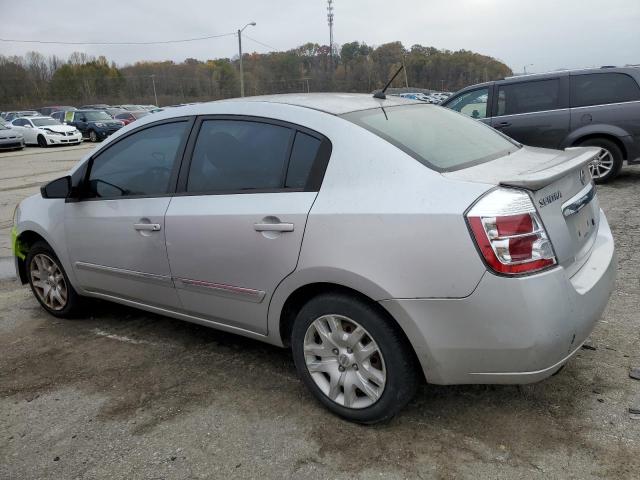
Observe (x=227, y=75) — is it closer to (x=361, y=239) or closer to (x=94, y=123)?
(x=94, y=123)

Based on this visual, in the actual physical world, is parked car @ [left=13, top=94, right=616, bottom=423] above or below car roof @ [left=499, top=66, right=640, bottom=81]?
below

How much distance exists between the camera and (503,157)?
2.99 metres

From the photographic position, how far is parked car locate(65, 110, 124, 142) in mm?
26453

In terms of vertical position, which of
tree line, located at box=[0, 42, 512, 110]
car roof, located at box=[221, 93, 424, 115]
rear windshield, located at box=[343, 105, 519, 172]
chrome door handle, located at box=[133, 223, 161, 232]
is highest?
tree line, located at box=[0, 42, 512, 110]

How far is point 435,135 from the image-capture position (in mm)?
3016

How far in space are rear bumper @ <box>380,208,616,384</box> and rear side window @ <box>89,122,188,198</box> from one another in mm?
1772

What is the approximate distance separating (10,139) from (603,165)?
72.9ft

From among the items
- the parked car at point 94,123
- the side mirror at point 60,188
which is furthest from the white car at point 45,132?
the side mirror at point 60,188

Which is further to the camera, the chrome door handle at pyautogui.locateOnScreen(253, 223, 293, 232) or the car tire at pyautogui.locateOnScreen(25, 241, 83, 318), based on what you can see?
the car tire at pyautogui.locateOnScreen(25, 241, 83, 318)

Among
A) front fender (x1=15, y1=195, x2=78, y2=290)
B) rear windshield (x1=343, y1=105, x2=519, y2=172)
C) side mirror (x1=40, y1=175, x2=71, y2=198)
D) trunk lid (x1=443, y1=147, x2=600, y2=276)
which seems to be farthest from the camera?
front fender (x1=15, y1=195, x2=78, y2=290)

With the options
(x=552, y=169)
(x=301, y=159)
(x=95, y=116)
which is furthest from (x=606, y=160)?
(x=95, y=116)

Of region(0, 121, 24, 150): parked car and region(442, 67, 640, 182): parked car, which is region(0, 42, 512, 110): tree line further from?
region(442, 67, 640, 182): parked car

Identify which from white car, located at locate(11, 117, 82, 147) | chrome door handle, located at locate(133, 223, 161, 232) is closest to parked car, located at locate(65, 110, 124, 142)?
white car, located at locate(11, 117, 82, 147)

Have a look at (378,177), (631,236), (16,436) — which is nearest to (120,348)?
(16,436)
